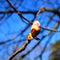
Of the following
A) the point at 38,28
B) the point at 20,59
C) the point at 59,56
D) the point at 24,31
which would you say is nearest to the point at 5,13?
the point at 24,31

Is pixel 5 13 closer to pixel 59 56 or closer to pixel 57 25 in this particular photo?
pixel 57 25

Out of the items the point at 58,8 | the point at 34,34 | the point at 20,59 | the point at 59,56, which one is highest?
the point at 59,56

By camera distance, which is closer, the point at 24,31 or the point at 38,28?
the point at 38,28

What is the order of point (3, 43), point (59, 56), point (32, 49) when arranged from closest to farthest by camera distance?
point (3, 43) < point (32, 49) < point (59, 56)

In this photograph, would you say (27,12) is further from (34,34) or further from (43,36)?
(34,34)

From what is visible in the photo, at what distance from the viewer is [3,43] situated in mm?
2666

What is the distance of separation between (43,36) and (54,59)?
2.77m

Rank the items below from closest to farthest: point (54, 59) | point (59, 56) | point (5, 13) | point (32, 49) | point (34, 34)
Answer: point (34, 34) → point (5, 13) → point (32, 49) → point (59, 56) → point (54, 59)

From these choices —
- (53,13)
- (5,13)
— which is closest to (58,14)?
(53,13)

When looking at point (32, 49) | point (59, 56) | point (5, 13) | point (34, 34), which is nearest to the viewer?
point (34, 34)

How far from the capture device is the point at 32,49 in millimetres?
2869

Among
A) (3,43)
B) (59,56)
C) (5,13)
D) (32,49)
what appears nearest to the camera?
(5,13)

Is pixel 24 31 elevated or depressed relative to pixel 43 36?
elevated

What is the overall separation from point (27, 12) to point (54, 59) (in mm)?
2947
